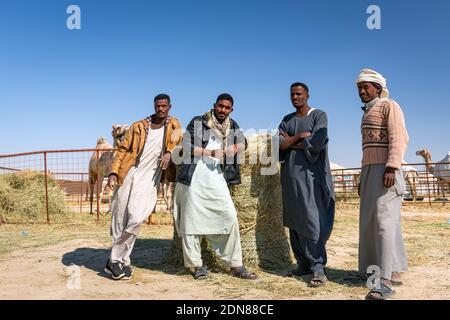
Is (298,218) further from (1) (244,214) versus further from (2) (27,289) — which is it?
(2) (27,289)

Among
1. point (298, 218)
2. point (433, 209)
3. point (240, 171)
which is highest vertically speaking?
point (240, 171)

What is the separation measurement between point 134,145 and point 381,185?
252 centimetres

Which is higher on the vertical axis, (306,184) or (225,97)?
(225,97)

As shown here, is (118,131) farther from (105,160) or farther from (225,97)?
(225,97)

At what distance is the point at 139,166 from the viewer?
14.5 ft

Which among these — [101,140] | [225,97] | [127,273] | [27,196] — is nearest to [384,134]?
[225,97]

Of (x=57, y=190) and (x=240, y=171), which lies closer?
(x=240, y=171)

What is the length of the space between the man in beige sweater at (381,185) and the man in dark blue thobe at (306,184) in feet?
1.26

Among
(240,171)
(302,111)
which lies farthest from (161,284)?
(302,111)

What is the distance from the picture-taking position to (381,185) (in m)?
3.77

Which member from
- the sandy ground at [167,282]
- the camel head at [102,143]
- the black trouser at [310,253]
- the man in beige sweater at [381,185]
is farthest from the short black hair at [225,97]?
the camel head at [102,143]

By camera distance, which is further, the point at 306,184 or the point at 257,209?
the point at 257,209

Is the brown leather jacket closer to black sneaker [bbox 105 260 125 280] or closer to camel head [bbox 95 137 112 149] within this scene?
black sneaker [bbox 105 260 125 280]

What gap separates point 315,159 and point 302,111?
559 millimetres
